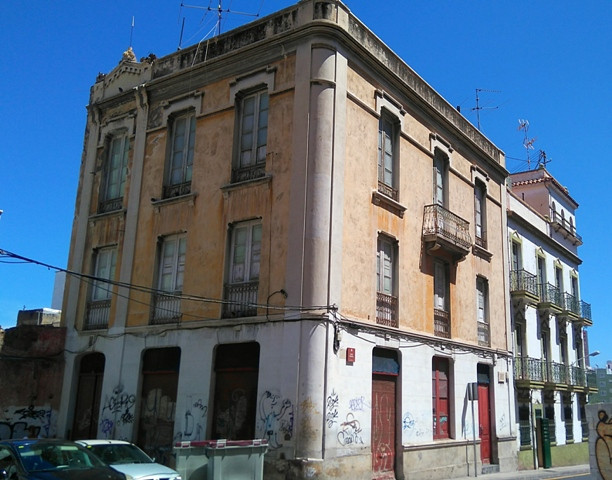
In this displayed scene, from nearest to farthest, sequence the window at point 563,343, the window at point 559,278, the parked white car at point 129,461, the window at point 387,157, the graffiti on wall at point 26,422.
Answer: the parked white car at point 129,461, the window at point 387,157, the graffiti on wall at point 26,422, the window at point 563,343, the window at point 559,278

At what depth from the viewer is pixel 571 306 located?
31.6 m

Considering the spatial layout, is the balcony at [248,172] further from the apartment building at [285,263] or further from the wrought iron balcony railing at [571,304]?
the wrought iron balcony railing at [571,304]

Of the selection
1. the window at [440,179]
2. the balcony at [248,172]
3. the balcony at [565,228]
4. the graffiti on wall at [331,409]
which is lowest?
the graffiti on wall at [331,409]

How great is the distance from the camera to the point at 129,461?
489 inches

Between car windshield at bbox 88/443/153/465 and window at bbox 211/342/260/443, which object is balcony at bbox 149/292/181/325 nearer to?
window at bbox 211/342/260/443

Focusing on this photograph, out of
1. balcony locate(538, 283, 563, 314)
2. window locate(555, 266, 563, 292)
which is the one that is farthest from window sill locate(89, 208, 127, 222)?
window locate(555, 266, 563, 292)

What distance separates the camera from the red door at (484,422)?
21.4 m

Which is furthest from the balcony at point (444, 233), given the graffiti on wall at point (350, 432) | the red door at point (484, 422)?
the graffiti on wall at point (350, 432)

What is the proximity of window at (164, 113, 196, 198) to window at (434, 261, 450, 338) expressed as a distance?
838 cm

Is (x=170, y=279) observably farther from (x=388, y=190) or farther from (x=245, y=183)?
(x=388, y=190)

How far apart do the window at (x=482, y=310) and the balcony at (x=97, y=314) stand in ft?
41.7

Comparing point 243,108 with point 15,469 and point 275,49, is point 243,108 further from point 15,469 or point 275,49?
point 15,469

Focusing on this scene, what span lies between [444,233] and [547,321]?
11563 millimetres

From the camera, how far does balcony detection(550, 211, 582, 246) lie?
32.3m
